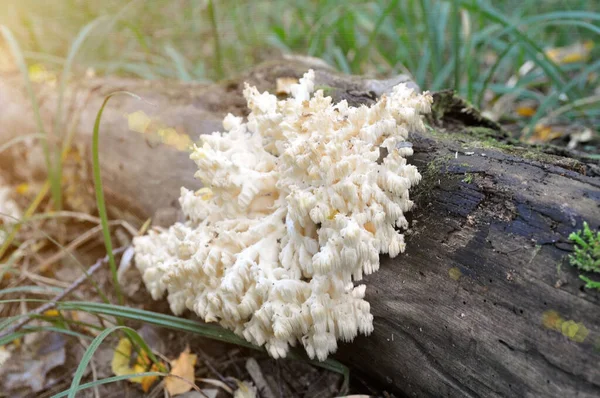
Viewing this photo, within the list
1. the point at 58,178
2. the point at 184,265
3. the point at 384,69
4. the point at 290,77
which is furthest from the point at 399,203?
the point at 384,69

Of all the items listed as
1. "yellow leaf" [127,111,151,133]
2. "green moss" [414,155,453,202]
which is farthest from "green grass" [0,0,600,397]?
"green moss" [414,155,453,202]

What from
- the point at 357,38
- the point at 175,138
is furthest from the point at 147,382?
the point at 357,38

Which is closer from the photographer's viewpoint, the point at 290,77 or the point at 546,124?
the point at 290,77

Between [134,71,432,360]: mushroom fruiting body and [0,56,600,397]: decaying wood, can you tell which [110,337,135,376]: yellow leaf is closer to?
[134,71,432,360]: mushroom fruiting body

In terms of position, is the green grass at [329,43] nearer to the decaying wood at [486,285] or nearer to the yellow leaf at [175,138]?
the decaying wood at [486,285]

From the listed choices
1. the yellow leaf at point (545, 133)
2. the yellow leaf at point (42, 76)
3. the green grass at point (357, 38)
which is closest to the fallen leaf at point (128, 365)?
the yellow leaf at point (42, 76)

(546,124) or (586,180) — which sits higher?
(586,180)

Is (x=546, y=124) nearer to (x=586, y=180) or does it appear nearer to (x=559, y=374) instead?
(x=586, y=180)

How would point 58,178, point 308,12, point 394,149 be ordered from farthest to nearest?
point 308,12
point 58,178
point 394,149
